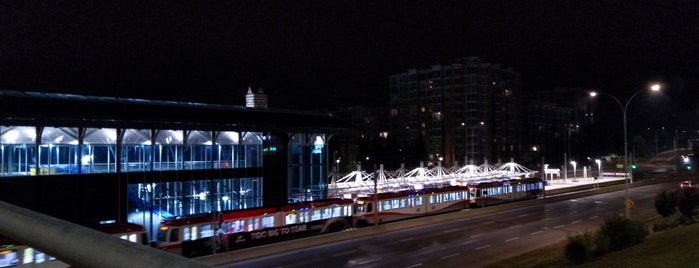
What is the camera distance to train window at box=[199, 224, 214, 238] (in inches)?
1117

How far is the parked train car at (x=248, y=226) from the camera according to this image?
90.3 feet

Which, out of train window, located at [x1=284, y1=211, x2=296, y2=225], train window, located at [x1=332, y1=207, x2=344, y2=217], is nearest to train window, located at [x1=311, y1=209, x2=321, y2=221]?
train window, located at [x1=332, y1=207, x2=344, y2=217]

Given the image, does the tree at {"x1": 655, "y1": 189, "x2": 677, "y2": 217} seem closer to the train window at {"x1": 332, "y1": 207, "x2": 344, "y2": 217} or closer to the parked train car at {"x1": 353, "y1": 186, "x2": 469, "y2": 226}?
the parked train car at {"x1": 353, "y1": 186, "x2": 469, "y2": 226}

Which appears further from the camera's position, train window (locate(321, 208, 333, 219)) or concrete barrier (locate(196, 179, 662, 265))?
train window (locate(321, 208, 333, 219))

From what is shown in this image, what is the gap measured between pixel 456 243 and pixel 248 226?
39.1 ft

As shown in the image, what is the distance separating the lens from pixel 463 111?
118m

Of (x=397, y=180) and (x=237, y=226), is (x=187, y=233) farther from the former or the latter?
(x=397, y=180)

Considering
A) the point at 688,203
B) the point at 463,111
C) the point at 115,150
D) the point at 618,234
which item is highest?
the point at 463,111

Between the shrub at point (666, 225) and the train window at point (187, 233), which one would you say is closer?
the train window at point (187, 233)

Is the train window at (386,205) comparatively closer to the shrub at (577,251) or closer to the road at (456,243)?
the road at (456,243)

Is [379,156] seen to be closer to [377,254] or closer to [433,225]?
[433,225]

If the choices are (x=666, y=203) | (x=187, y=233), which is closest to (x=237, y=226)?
(x=187, y=233)

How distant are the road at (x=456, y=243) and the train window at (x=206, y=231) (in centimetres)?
329

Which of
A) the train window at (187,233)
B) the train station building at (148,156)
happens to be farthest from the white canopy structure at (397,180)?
the train window at (187,233)
